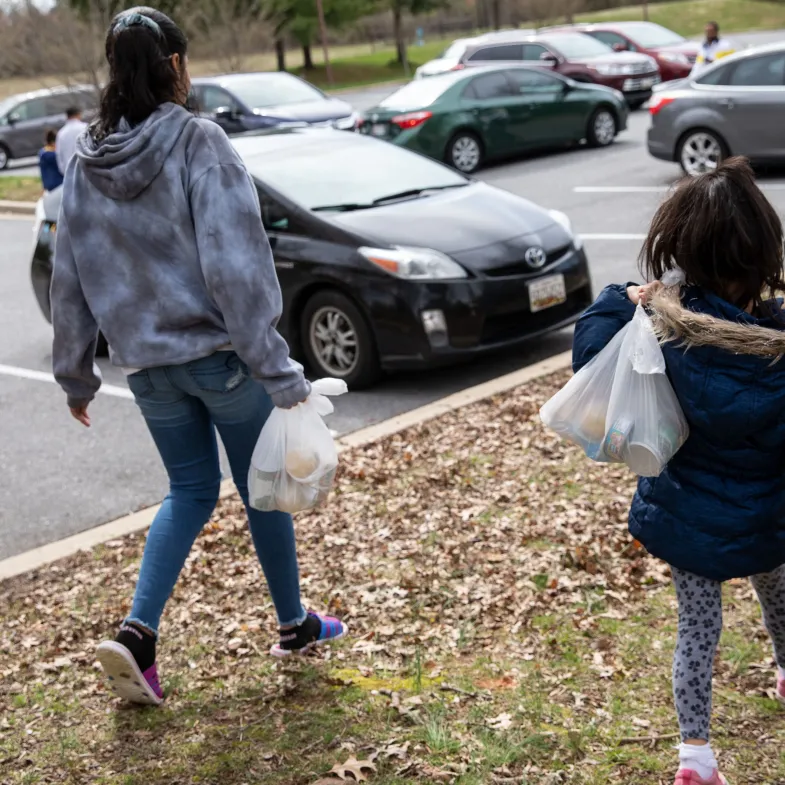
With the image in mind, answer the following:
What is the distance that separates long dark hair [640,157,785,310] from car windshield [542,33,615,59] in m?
21.5

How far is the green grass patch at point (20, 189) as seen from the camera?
19562mm

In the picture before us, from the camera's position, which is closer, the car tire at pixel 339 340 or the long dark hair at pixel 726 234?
the long dark hair at pixel 726 234

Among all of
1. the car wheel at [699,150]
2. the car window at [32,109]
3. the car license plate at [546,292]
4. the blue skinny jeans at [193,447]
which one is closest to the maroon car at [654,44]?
the car wheel at [699,150]

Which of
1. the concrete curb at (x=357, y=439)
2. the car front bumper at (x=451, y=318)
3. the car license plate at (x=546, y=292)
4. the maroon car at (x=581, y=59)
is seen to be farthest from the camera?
the maroon car at (x=581, y=59)

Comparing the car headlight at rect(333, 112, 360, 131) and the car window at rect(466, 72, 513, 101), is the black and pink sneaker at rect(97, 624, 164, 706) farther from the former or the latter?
the car headlight at rect(333, 112, 360, 131)

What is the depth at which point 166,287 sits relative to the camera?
3.28m

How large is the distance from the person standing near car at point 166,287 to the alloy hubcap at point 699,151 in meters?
11.3

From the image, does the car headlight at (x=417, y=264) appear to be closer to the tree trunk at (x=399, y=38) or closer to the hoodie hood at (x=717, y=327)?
the hoodie hood at (x=717, y=327)

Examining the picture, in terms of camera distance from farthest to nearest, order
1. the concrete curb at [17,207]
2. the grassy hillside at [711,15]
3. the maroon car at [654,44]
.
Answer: the grassy hillside at [711,15] < the maroon car at [654,44] < the concrete curb at [17,207]

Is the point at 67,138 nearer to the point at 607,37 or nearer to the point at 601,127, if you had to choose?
the point at 601,127

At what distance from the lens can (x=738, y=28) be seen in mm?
54156

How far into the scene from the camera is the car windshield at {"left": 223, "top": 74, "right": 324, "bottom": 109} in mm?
19266

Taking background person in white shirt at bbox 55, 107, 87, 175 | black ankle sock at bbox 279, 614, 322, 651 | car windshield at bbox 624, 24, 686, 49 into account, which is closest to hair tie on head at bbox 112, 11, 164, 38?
black ankle sock at bbox 279, 614, 322, 651

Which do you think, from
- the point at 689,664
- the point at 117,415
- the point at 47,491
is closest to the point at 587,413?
the point at 689,664
